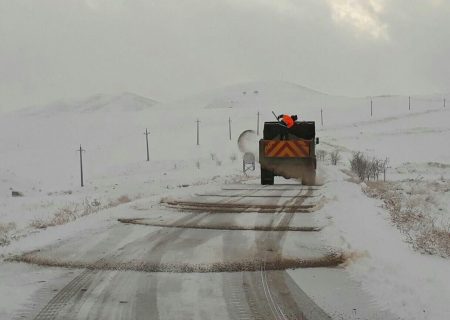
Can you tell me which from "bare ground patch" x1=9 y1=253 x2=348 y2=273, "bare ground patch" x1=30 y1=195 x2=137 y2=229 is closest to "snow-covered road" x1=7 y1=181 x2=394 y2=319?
"bare ground patch" x1=9 y1=253 x2=348 y2=273

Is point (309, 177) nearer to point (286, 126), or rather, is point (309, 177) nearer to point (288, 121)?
point (286, 126)

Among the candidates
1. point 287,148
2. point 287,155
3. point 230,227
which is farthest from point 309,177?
point 230,227

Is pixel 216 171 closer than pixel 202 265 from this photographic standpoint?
No

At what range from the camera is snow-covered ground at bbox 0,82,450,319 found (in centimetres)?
602

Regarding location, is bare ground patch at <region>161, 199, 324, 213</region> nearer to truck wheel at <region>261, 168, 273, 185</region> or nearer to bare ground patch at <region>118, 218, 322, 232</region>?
bare ground patch at <region>118, 218, 322, 232</region>

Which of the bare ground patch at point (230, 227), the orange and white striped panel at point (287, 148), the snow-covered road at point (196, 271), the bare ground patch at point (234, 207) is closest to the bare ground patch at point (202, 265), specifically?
the snow-covered road at point (196, 271)

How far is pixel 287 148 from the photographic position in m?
18.9

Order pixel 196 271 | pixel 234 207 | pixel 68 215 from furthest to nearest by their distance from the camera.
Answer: pixel 68 215
pixel 234 207
pixel 196 271

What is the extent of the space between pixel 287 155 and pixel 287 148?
0.80ft

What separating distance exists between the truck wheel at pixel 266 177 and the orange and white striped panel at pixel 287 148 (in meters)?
0.65

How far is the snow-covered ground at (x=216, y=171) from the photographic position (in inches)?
237

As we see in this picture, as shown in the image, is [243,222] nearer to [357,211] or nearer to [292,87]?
[357,211]

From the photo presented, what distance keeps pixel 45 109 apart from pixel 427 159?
16919 cm

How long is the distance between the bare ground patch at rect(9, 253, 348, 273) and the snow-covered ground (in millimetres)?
340
